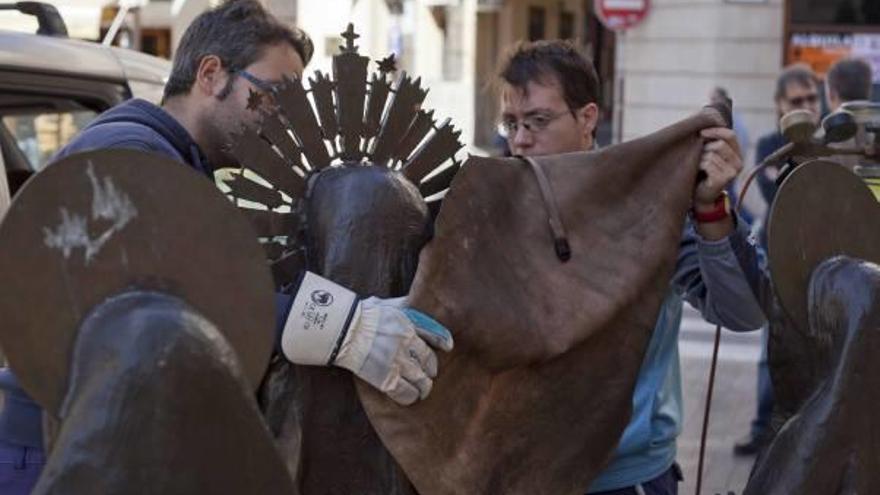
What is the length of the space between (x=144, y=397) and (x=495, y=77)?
1578mm

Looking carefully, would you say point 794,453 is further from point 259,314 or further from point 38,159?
point 38,159

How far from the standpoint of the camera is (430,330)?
7.29 ft

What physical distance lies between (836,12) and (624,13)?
233 cm

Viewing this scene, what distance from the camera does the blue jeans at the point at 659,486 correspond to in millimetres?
2803

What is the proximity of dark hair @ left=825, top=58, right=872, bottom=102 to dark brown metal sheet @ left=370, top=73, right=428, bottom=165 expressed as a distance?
518 centimetres

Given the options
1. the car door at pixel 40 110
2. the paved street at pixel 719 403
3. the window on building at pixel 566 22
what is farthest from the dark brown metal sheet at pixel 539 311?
the window on building at pixel 566 22

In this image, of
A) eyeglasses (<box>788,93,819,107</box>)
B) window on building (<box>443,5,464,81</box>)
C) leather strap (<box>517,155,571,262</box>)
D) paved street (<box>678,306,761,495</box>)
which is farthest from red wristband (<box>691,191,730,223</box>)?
window on building (<box>443,5,464,81</box>)

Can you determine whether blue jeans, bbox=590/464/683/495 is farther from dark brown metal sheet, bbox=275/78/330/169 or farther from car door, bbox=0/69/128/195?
car door, bbox=0/69/128/195

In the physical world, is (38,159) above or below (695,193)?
below

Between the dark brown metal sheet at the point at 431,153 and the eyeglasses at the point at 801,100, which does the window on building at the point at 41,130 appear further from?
the eyeglasses at the point at 801,100

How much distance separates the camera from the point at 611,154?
98.5 inches

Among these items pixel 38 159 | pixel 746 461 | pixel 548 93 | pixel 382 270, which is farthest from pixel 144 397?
pixel 746 461

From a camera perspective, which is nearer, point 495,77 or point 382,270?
point 382,270

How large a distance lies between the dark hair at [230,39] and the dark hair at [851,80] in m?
4.78
